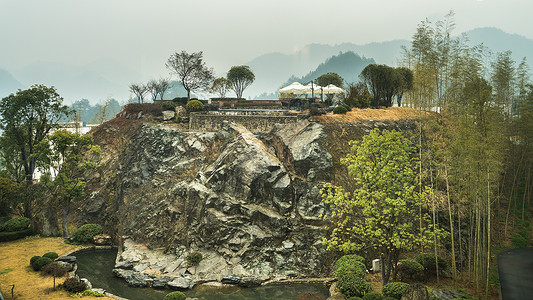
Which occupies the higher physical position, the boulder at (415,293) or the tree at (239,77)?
the tree at (239,77)

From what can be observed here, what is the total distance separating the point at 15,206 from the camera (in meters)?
35.6

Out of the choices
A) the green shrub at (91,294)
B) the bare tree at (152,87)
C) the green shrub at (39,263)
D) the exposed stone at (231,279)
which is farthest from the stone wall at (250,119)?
the bare tree at (152,87)

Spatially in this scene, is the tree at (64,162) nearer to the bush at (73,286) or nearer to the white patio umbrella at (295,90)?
the bush at (73,286)

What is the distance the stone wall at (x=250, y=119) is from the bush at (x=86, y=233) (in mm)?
16075

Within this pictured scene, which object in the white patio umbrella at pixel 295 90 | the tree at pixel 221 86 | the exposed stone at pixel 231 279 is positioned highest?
the tree at pixel 221 86

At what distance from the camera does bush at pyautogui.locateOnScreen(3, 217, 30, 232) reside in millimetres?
31844

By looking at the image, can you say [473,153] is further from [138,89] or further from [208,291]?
[138,89]

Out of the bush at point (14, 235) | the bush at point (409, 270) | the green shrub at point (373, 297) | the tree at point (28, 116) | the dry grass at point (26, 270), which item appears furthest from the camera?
the tree at point (28, 116)

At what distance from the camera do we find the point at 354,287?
62.7 feet

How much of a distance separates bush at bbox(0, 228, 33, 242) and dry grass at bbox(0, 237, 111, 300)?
58 cm

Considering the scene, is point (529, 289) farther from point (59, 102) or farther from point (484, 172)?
point (59, 102)

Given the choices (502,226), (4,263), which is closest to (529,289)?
(502,226)

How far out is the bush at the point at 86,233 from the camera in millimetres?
33219

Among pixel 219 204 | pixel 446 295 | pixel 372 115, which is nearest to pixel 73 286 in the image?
pixel 219 204
